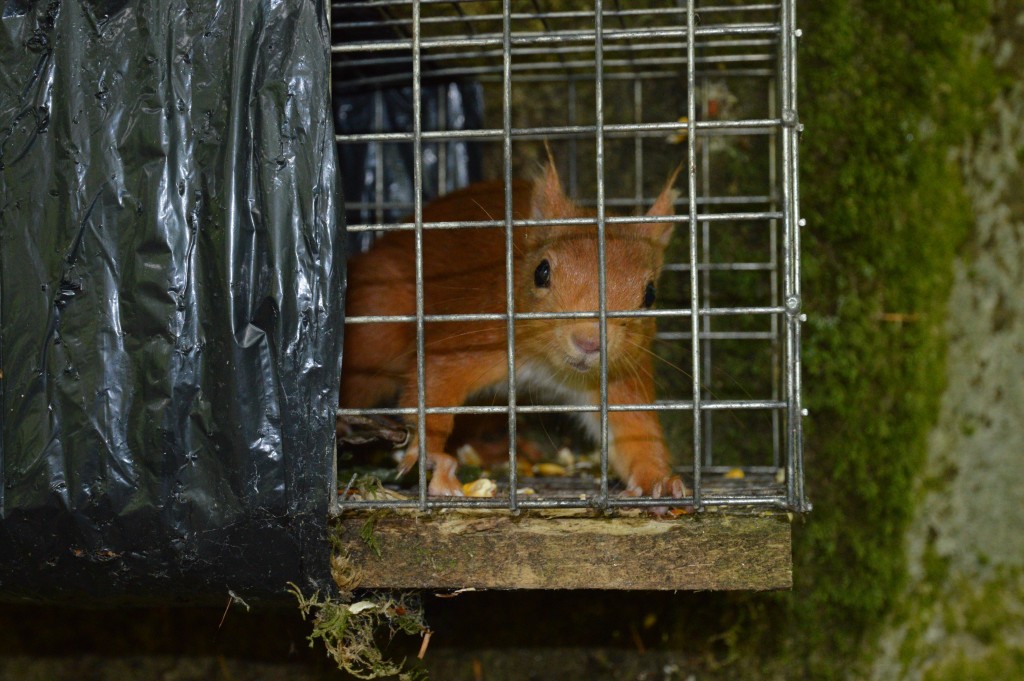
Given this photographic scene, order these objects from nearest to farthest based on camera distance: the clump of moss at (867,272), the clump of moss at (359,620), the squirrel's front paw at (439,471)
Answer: the clump of moss at (359,620) → the squirrel's front paw at (439,471) → the clump of moss at (867,272)

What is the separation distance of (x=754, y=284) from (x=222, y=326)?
6.76 feet

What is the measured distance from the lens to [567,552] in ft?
6.95

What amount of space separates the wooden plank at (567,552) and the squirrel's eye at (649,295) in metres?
0.82

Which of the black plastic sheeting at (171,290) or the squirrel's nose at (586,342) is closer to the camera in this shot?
the black plastic sheeting at (171,290)

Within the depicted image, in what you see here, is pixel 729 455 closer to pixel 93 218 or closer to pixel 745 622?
pixel 745 622

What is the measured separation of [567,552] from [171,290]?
1081 millimetres

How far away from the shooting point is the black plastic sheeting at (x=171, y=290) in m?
2.06

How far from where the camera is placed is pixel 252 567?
2109 millimetres

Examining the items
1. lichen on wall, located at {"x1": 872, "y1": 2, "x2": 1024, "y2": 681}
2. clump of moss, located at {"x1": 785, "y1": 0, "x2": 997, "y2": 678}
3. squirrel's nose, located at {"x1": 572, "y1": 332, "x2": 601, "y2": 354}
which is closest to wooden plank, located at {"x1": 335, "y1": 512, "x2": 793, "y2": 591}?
squirrel's nose, located at {"x1": 572, "y1": 332, "x2": 601, "y2": 354}

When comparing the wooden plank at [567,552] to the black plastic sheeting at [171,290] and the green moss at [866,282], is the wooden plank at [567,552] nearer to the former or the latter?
the black plastic sheeting at [171,290]

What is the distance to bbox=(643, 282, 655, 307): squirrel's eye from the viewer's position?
2766mm

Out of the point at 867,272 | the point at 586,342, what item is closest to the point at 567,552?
the point at 586,342

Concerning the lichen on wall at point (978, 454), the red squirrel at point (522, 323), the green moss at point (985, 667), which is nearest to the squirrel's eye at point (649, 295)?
the red squirrel at point (522, 323)

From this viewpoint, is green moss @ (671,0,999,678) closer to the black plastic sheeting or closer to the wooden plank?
the wooden plank
